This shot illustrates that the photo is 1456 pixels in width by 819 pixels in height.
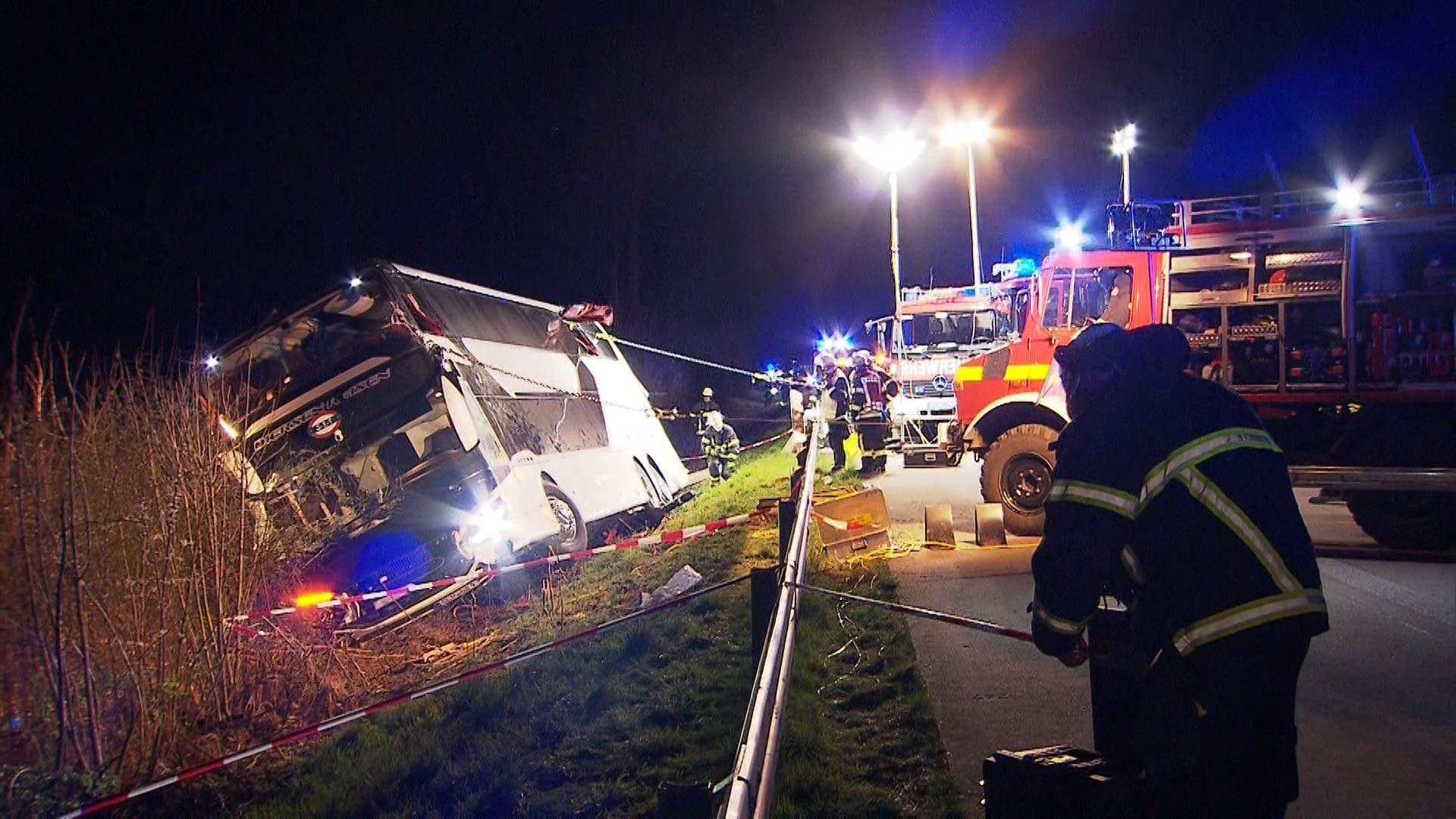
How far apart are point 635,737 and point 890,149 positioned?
1690 cm

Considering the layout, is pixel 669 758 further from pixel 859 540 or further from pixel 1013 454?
pixel 1013 454

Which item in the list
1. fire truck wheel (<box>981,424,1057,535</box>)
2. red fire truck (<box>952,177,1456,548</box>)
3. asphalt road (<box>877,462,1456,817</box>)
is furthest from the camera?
fire truck wheel (<box>981,424,1057,535</box>)

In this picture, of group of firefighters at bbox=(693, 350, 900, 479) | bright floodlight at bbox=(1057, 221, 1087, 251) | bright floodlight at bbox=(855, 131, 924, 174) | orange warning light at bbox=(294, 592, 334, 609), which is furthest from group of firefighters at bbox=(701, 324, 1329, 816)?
bright floodlight at bbox=(855, 131, 924, 174)

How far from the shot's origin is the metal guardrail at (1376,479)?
7.18 metres

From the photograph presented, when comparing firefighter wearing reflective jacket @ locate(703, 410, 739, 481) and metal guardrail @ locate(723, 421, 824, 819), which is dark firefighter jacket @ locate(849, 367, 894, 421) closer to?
firefighter wearing reflective jacket @ locate(703, 410, 739, 481)

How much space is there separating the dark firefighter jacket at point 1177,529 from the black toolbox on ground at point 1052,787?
0.31 meters

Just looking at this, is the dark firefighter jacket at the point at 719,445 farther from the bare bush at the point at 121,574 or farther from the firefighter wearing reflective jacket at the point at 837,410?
the bare bush at the point at 121,574

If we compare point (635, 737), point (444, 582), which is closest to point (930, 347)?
point (444, 582)

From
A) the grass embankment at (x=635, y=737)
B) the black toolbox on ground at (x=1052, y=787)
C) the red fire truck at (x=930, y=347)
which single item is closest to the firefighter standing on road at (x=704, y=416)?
the red fire truck at (x=930, y=347)

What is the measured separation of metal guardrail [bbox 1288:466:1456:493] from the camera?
7.18 m

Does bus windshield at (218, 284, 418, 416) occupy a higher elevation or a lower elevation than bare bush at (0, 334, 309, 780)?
higher

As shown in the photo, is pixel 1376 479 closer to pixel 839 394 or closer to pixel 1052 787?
pixel 1052 787

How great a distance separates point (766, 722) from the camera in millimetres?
2641

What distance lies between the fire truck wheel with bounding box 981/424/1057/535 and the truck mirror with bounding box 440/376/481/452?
5159 millimetres
